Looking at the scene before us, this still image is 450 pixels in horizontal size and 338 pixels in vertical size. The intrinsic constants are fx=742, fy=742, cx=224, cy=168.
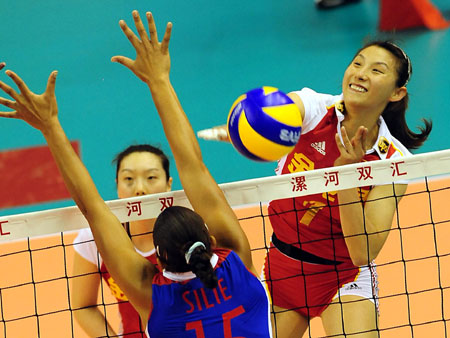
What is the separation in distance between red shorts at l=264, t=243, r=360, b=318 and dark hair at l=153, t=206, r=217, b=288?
118 cm

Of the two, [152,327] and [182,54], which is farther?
[182,54]

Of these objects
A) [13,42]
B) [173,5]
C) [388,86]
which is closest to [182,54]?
[173,5]

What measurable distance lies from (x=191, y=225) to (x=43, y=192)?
3.98m

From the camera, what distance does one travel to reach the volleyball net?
338 centimetres

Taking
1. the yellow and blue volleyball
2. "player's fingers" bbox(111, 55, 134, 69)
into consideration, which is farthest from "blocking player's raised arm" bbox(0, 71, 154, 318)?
the yellow and blue volleyball

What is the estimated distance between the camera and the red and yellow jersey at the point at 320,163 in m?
3.64

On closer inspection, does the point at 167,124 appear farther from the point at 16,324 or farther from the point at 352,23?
the point at 352,23

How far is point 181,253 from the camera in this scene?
2635mm

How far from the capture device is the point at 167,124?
9.93ft

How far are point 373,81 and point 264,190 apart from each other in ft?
2.47

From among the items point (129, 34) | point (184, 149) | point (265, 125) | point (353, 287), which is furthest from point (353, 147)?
point (129, 34)

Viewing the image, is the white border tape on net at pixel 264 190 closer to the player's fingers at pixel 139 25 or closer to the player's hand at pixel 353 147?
the player's hand at pixel 353 147

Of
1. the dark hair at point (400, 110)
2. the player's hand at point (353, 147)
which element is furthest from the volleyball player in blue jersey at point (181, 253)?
the dark hair at point (400, 110)

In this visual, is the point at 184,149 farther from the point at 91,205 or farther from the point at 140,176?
the point at 140,176
